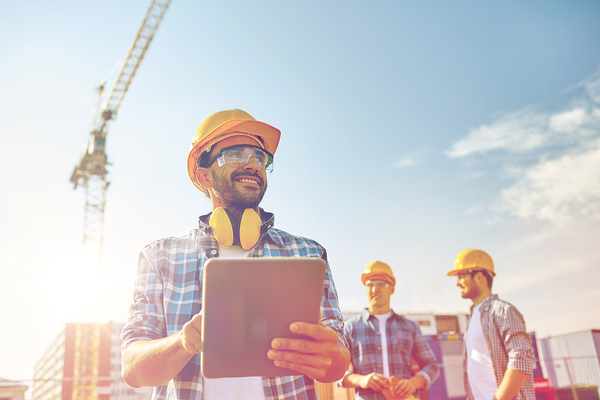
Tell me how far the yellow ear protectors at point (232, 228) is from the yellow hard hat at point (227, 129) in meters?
0.44

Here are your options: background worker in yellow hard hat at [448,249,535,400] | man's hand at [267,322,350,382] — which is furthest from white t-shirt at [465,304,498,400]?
man's hand at [267,322,350,382]

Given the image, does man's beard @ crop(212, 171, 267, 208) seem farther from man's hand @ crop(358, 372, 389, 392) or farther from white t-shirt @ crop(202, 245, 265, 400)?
man's hand @ crop(358, 372, 389, 392)

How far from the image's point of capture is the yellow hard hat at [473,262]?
506cm

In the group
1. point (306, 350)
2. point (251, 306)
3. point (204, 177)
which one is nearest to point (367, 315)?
point (204, 177)

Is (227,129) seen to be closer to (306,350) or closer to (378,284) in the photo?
(306,350)

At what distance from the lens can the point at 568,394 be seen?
13.7 metres

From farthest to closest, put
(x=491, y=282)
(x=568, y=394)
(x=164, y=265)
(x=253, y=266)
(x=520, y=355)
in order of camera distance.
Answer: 1. (x=568, y=394)
2. (x=491, y=282)
3. (x=520, y=355)
4. (x=164, y=265)
5. (x=253, y=266)

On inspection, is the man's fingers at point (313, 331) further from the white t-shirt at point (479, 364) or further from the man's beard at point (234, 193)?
the white t-shirt at point (479, 364)

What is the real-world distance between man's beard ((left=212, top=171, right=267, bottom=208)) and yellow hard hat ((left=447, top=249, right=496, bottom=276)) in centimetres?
338

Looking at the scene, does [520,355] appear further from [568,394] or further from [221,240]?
[568,394]

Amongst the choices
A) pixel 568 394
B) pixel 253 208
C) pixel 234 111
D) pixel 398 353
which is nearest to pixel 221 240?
pixel 253 208

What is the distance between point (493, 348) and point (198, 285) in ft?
11.0

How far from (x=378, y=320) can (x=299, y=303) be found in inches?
163

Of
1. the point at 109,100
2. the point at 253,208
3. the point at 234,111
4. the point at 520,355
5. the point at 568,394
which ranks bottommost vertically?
the point at 568,394
